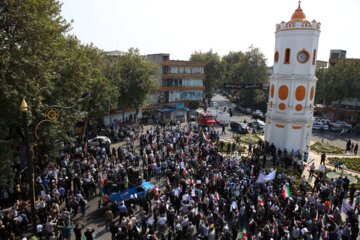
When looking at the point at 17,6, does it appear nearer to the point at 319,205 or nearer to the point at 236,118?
the point at 319,205

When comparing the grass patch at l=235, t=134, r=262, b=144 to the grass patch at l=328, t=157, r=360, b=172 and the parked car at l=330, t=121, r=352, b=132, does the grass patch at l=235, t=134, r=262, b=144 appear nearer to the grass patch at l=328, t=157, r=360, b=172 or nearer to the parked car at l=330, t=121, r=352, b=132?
the grass patch at l=328, t=157, r=360, b=172

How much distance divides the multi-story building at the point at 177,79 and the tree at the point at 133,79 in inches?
398

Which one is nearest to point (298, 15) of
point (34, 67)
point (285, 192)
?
point (285, 192)

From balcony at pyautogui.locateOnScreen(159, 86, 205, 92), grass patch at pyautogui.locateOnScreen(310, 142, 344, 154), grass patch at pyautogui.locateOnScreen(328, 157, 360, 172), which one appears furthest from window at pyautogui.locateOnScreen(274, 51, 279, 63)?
balcony at pyautogui.locateOnScreen(159, 86, 205, 92)

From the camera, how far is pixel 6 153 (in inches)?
674

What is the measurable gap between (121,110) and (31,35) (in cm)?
2675

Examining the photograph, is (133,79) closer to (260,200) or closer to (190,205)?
(190,205)

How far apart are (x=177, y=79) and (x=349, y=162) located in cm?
3319

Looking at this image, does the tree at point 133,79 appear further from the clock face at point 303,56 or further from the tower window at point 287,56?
the clock face at point 303,56

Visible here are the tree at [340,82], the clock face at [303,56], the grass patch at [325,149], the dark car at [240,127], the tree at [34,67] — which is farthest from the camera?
the tree at [340,82]

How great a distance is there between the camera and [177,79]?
54875mm

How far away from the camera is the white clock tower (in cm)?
2830

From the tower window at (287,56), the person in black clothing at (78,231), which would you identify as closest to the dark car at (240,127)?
the tower window at (287,56)

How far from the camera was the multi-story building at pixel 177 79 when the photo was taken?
5300 centimetres
